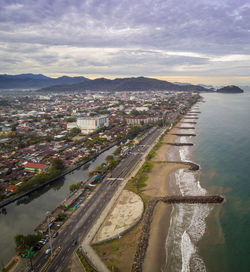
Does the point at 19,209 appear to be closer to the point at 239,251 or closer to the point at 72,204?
the point at 72,204

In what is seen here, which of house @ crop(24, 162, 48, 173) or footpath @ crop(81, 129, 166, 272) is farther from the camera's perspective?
house @ crop(24, 162, 48, 173)

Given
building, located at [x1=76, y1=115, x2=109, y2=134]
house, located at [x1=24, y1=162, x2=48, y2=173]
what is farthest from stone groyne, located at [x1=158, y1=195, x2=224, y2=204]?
building, located at [x1=76, y1=115, x2=109, y2=134]

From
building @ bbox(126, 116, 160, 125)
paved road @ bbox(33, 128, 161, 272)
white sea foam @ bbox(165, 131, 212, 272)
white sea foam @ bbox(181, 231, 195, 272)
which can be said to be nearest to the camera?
paved road @ bbox(33, 128, 161, 272)

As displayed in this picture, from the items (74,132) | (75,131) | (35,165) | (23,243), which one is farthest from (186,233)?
(75,131)

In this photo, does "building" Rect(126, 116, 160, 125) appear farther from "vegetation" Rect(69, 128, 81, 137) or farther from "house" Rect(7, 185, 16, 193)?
"house" Rect(7, 185, 16, 193)

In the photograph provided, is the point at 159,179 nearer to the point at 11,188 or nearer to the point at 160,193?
the point at 160,193

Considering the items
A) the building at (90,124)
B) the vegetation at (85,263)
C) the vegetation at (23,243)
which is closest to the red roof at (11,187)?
the vegetation at (23,243)

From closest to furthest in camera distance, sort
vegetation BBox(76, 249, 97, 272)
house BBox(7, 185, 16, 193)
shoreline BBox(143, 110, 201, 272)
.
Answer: vegetation BBox(76, 249, 97, 272) < shoreline BBox(143, 110, 201, 272) < house BBox(7, 185, 16, 193)

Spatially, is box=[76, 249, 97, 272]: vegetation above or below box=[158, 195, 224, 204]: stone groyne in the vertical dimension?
below

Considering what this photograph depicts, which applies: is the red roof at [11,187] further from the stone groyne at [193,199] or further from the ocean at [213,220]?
the ocean at [213,220]
